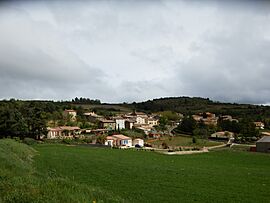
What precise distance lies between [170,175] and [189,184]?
2447mm

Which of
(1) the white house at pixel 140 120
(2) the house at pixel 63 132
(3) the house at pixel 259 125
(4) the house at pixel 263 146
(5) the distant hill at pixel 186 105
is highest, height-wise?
(5) the distant hill at pixel 186 105

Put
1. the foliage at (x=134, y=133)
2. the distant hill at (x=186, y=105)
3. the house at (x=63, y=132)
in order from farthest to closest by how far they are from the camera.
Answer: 1. the distant hill at (x=186, y=105)
2. the foliage at (x=134, y=133)
3. the house at (x=63, y=132)

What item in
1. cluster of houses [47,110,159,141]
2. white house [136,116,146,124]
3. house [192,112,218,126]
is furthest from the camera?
white house [136,116,146,124]

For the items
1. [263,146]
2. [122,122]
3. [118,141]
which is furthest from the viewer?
[122,122]

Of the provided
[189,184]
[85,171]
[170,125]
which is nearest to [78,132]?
[170,125]

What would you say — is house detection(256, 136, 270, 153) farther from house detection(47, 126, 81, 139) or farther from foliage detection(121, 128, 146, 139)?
house detection(47, 126, 81, 139)

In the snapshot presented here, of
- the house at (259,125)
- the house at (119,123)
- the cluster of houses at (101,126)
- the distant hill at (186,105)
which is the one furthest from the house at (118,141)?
the distant hill at (186,105)

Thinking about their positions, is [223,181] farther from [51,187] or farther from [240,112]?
[240,112]

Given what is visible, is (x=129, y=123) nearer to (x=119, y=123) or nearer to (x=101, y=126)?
(x=119, y=123)

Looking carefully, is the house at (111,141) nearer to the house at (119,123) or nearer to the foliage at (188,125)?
the foliage at (188,125)

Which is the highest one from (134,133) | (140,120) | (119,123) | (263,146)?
(140,120)

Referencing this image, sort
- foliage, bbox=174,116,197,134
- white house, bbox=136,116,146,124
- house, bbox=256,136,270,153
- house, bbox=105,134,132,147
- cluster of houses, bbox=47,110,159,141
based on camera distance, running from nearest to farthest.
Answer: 1. house, bbox=256,136,270,153
2. house, bbox=105,134,132,147
3. cluster of houses, bbox=47,110,159,141
4. foliage, bbox=174,116,197,134
5. white house, bbox=136,116,146,124

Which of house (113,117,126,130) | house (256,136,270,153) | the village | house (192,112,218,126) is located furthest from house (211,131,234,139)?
house (113,117,126,130)

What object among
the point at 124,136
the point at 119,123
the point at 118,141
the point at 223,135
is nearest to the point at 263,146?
the point at 223,135
